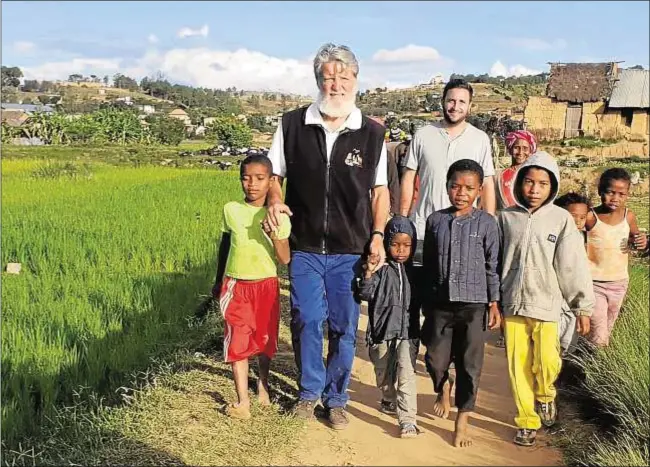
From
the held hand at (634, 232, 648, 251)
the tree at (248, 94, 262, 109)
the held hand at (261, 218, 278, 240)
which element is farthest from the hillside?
the held hand at (261, 218, 278, 240)

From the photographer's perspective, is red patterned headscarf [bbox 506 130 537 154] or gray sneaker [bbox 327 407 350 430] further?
red patterned headscarf [bbox 506 130 537 154]

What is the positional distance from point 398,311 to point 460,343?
1.17ft

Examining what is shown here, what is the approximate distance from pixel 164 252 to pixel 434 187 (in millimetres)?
3988

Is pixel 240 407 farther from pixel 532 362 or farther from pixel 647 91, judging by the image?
pixel 647 91

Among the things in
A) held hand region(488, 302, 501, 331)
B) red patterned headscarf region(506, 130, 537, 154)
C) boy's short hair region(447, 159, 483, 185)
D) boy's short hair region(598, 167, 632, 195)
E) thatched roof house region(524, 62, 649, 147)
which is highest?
thatched roof house region(524, 62, 649, 147)

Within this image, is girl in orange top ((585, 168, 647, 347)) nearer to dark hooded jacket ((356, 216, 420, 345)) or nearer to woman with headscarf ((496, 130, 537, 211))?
woman with headscarf ((496, 130, 537, 211))

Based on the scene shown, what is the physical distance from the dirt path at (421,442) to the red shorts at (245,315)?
0.55 metres

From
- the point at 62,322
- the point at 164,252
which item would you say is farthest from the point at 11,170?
the point at 62,322

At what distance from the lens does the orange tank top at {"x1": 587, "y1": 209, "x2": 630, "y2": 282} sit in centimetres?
392

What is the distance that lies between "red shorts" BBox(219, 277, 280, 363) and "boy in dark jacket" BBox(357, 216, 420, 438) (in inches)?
20.3

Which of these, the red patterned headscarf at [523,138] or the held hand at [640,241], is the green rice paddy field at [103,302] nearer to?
the held hand at [640,241]

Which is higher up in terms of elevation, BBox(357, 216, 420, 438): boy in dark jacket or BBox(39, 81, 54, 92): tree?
BBox(39, 81, 54, 92): tree

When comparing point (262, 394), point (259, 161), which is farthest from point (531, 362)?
point (259, 161)

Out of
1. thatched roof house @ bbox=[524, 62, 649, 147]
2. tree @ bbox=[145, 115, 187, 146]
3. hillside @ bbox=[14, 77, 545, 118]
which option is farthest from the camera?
tree @ bbox=[145, 115, 187, 146]
